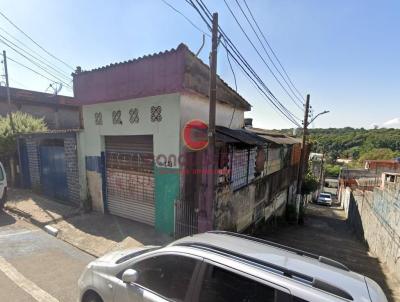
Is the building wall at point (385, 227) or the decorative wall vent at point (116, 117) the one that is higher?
the decorative wall vent at point (116, 117)

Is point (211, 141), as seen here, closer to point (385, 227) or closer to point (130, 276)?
point (130, 276)

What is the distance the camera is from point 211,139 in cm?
569

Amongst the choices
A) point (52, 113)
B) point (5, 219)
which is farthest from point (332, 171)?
point (5, 219)

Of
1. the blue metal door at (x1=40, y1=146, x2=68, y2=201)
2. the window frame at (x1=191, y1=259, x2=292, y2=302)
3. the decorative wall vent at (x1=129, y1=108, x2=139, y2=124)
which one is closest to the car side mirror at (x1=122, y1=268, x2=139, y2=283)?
the window frame at (x1=191, y1=259, x2=292, y2=302)

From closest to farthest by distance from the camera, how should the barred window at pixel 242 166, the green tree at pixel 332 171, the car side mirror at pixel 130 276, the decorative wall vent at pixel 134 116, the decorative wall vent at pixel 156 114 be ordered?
the car side mirror at pixel 130 276, the decorative wall vent at pixel 156 114, the decorative wall vent at pixel 134 116, the barred window at pixel 242 166, the green tree at pixel 332 171

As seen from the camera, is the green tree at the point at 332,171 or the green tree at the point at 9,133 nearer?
the green tree at the point at 9,133

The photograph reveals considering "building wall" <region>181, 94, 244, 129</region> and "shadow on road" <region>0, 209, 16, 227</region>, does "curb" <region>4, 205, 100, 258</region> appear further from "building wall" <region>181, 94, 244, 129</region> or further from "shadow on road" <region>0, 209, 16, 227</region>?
"building wall" <region>181, 94, 244, 129</region>

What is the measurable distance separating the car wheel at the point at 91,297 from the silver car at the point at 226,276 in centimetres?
1

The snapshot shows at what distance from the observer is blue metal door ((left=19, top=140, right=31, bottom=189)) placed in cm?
1164

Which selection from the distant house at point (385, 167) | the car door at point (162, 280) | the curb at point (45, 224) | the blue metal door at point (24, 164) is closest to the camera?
the car door at point (162, 280)

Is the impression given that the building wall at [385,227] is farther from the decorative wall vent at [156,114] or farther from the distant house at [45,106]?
the distant house at [45,106]

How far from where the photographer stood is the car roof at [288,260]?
2.23 m

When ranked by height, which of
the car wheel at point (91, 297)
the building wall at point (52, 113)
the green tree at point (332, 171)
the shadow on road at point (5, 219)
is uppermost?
the building wall at point (52, 113)

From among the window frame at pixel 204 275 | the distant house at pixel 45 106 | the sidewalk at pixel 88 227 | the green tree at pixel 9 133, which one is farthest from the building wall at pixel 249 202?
the distant house at pixel 45 106
